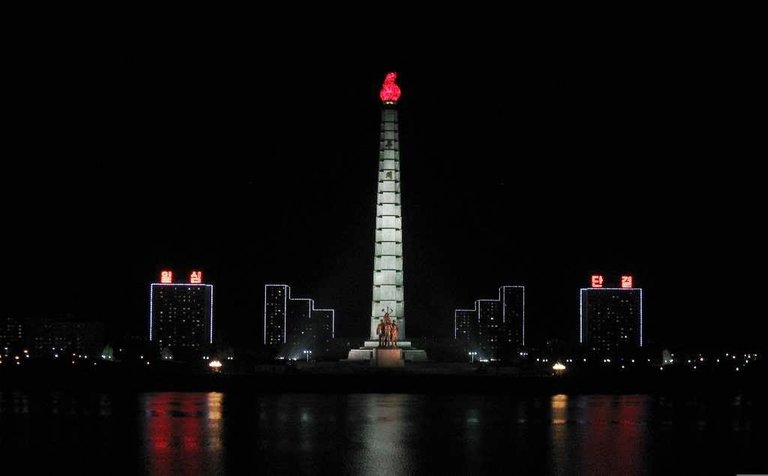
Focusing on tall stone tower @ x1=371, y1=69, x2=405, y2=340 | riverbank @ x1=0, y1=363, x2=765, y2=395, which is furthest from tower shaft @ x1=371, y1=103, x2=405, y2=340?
riverbank @ x1=0, y1=363, x2=765, y2=395

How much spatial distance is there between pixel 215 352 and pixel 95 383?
31.6 meters

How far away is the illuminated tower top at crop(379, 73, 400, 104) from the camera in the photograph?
63844mm

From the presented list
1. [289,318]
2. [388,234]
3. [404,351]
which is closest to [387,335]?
[404,351]

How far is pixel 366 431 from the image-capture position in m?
20.0

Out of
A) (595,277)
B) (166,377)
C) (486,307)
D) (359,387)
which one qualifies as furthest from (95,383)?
(486,307)

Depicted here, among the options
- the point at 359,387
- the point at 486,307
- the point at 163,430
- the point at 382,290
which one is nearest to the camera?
the point at 163,430

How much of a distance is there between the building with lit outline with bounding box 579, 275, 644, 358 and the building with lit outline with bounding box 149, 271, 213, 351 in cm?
2626

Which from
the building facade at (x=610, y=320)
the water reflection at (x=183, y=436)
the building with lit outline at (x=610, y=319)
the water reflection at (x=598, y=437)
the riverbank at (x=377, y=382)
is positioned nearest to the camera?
the water reflection at (x=183, y=436)

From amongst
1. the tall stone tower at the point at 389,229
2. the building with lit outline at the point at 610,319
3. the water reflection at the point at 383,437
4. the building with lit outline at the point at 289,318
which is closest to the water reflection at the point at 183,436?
the water reflection at the point at 383,437

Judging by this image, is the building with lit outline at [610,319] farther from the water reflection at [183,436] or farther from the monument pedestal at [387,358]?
the water reflection at [183,436]

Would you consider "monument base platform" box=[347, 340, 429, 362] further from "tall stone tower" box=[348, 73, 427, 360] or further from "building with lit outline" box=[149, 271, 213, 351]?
"building with lit outline" box=[149, 271, 213, 351]

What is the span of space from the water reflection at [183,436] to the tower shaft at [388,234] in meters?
33.4

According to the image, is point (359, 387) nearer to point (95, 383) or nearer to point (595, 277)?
point (95, 383)

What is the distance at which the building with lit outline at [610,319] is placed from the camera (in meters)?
73.7
